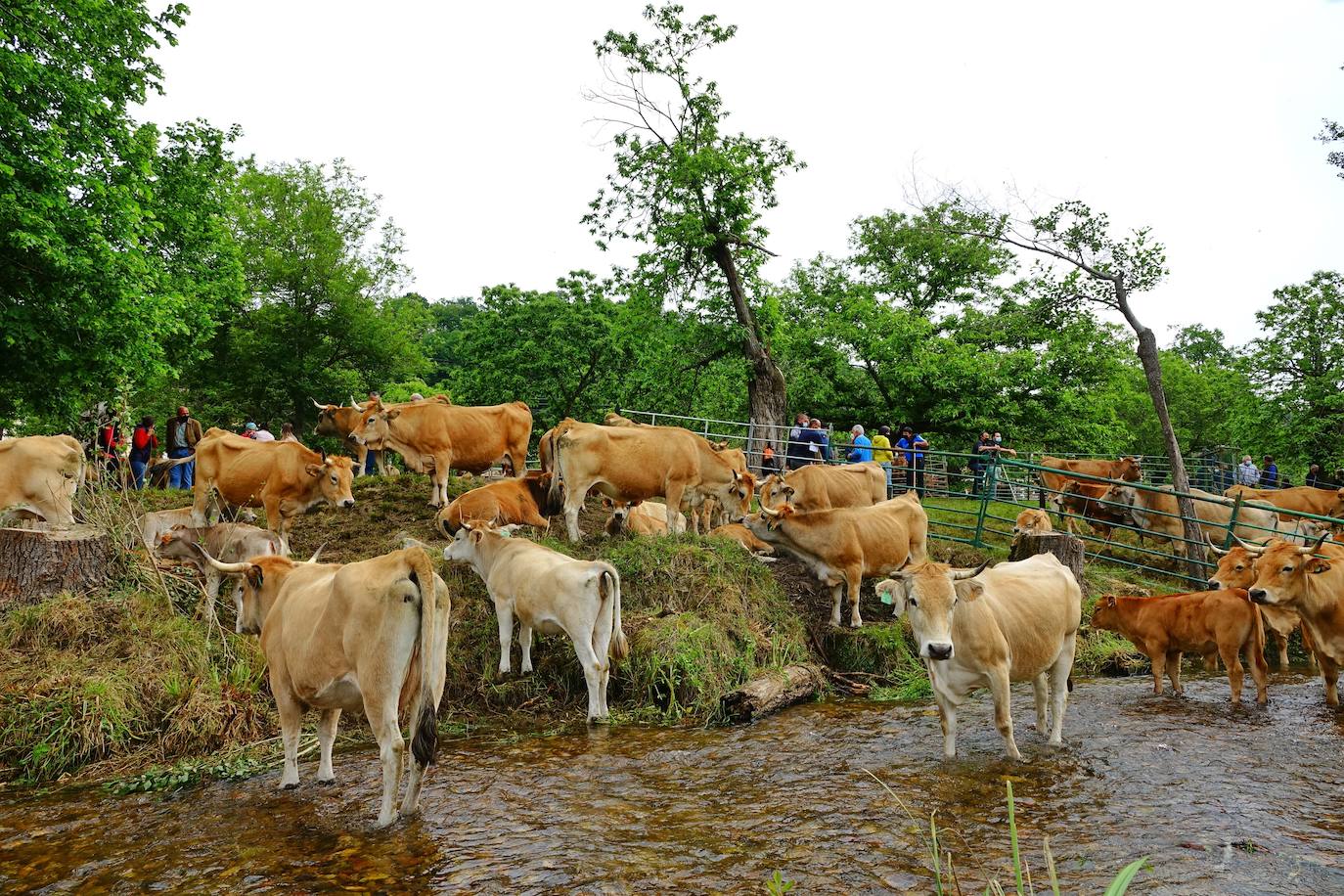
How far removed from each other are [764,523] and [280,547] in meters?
6.41

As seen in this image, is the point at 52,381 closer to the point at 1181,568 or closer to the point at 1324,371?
the point at 1181,568

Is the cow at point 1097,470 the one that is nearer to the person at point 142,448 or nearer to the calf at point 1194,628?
the calf at point 1194,628

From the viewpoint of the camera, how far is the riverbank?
25.0 ft

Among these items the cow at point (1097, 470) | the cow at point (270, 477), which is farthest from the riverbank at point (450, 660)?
the cow at point (1097, 470)

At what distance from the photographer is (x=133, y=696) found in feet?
26.2

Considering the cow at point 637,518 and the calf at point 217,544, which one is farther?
the cow at point 637,518

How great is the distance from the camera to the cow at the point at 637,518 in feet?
44.6

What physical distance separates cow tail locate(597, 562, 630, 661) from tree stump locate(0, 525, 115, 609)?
5.24m

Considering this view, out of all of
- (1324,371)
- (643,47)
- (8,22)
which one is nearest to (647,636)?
(8,22)

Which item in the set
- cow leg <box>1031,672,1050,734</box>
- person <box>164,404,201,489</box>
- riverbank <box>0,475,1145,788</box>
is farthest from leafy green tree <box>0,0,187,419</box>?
cow leg <box>1031,672,1050,734</box>

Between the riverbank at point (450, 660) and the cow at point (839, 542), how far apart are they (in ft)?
1.63

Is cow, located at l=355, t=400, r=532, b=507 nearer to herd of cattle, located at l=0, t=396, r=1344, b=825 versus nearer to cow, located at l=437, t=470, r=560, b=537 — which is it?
herd of cattle, located at l=0, t=396, r=1344, b=825

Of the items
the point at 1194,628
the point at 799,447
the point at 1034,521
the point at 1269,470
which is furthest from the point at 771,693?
the point at 1269,470

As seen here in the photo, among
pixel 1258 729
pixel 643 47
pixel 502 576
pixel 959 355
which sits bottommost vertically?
pixel 1258 729
